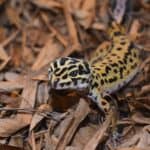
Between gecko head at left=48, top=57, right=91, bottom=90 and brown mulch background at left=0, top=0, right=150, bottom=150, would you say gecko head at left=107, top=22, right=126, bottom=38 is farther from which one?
gecko head at left=48, top=57, right=91, bottom=90

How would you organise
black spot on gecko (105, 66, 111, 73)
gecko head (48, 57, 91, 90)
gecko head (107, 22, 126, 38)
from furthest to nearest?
gecko head (107, 22, 126, 38), black spot on gecko (105, 66, 111, 73), gecko head (48, 57, 91, 90)

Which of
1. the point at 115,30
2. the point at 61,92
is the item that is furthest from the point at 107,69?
the point at 115,30

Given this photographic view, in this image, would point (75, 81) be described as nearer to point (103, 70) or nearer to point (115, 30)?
point (103, 70)

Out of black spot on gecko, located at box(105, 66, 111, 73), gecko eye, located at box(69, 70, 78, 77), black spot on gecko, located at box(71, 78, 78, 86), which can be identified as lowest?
black spot on gecko, located at box(71, 78, 78, 86)

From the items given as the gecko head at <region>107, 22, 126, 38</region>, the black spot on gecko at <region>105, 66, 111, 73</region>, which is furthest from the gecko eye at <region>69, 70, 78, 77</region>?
the gecko head at <region>107, 22, 126, 38</region>

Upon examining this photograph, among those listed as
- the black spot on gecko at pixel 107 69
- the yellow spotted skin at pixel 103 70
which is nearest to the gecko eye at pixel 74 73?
the yellow spotted skin at pixel 103 70

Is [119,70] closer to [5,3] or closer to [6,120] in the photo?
[6,120]

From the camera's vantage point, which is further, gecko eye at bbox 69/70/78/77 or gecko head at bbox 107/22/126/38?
gecko head at bbox 107/22/126/38

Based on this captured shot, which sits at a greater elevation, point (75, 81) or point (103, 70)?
point (103, 70)

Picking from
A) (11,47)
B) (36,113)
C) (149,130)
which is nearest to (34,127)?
(36,113)
